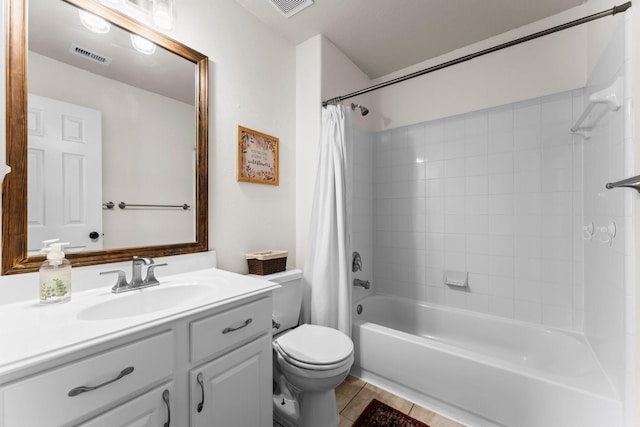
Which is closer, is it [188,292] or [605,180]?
[188,292]

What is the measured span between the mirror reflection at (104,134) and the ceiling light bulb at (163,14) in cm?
12

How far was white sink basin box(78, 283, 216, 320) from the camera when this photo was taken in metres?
0.96

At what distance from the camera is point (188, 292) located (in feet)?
3.98

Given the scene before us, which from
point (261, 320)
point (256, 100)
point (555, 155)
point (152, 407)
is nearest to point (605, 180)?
point (555, 155)

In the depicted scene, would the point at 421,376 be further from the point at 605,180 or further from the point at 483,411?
the point at 605,180

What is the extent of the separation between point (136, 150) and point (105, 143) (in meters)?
0.12

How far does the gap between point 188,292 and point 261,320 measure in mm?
379

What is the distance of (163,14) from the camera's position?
1311mm

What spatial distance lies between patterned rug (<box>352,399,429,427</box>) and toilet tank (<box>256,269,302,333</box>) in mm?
632

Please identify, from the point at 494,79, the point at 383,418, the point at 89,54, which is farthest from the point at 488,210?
the point at 89,54

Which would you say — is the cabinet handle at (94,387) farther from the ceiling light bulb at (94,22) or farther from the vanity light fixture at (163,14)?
the vanity light fixture at (163,14)

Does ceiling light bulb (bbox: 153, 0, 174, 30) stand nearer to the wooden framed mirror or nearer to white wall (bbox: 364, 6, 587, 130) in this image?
the wooden framed mirror

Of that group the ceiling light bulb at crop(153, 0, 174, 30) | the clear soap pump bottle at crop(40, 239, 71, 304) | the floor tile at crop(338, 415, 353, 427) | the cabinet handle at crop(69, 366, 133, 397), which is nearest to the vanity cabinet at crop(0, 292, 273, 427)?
the cabinet handle at crop(69, 366, 133, 397)

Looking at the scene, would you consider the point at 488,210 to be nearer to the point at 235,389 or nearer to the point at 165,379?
the point at 235,389
